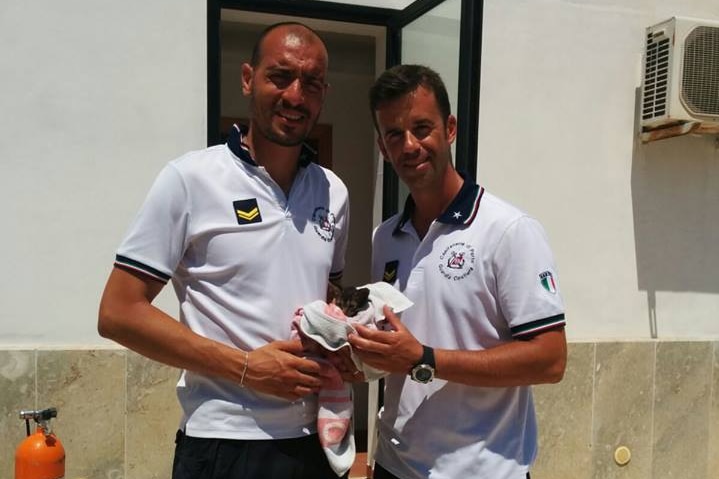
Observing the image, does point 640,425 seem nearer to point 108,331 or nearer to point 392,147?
point 392,147

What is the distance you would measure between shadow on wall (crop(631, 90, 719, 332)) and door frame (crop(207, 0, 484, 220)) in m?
1.70

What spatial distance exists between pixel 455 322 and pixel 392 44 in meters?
2.67

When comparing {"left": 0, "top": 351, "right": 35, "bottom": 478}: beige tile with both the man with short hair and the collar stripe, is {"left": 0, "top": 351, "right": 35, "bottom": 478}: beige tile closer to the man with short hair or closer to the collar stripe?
the man with short hair

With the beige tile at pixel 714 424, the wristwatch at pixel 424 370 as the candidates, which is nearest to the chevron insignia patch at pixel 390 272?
the wristwatch at pixel 424 370

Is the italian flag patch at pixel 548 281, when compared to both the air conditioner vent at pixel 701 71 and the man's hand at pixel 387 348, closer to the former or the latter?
the man's hand at pixel 387 348

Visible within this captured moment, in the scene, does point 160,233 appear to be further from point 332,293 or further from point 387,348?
point 387,348

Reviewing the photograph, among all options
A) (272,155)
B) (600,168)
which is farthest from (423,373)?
(600,168)

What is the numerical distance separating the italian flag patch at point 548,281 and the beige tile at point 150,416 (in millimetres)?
2440

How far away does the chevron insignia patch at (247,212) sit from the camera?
1770mm

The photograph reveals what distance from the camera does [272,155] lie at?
6.22 feet

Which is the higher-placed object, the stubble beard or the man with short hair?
the stubble beard

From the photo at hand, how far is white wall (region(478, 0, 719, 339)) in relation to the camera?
4156 mm

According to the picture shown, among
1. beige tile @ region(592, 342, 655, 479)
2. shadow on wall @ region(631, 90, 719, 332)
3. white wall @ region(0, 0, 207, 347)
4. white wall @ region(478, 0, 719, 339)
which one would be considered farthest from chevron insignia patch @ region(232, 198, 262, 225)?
shadow on wall @ region(631, 90, 719, 332)

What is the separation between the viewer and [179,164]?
69.3 inches
